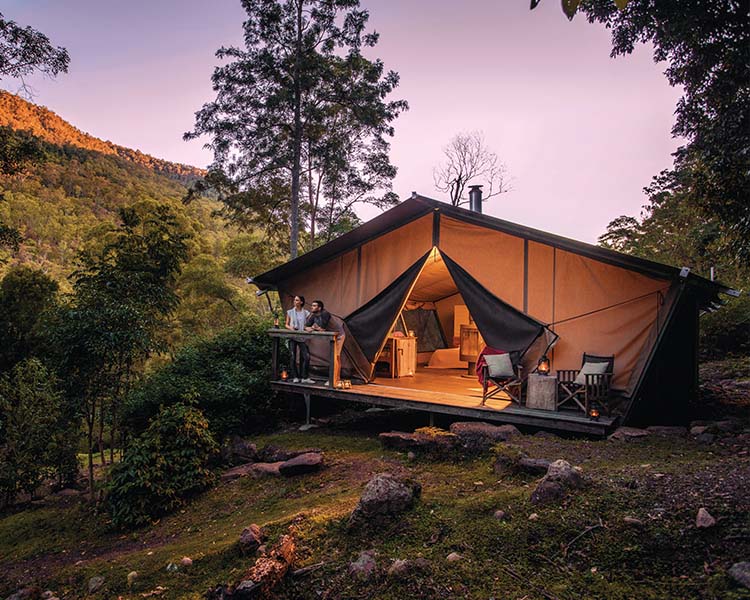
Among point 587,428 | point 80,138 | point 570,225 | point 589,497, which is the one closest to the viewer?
point 589,497

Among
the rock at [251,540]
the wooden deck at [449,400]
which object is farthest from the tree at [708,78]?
the rock at [251,540]

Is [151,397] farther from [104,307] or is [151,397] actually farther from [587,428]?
[587,428]

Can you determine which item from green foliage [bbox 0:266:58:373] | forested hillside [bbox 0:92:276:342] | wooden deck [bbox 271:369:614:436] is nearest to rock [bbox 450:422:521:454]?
wooden deck [bbox 271:369:614:436]

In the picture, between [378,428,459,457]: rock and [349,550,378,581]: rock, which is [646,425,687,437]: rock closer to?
[378,428,459,457]: rock

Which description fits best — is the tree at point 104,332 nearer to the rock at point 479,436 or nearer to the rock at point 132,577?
the rock at point 132,577

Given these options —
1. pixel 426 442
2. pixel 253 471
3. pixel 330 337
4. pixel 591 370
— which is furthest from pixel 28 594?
pixel 591 370

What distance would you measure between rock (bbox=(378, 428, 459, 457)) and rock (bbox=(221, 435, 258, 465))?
1888 millimetres

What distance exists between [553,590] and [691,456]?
9.42 ft

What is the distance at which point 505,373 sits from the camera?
20.0ft

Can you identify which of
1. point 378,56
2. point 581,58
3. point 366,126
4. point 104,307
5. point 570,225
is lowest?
point 104,307

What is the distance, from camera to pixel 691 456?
4199mm

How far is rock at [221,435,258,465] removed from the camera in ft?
19.9

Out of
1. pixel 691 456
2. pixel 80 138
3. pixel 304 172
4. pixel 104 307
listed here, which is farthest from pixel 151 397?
pixel 80 138

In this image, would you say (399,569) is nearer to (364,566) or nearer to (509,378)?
(364,566)
